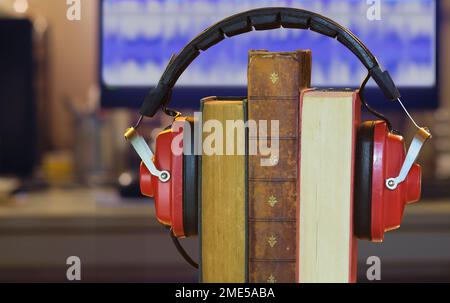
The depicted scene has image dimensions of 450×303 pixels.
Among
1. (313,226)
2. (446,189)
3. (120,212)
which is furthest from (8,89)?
(313,226)

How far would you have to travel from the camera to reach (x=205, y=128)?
0.57 meters

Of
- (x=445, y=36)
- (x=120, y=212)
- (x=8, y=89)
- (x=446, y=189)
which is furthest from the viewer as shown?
(x=445, y=36)

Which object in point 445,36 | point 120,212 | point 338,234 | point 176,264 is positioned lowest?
point 176,264

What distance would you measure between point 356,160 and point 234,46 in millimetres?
1452

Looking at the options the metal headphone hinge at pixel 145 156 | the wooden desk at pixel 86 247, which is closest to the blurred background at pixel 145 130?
the wooden desk at pixel 86 247

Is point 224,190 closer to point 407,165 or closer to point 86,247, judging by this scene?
point 407,165

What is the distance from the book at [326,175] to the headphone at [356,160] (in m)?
0.04

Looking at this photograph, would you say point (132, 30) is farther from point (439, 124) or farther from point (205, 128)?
point (205, 128)

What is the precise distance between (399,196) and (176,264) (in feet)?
4.29

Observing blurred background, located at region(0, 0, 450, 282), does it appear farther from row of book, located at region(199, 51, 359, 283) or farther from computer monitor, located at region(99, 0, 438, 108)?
row of book, located at region(199, 51, 359, 283)

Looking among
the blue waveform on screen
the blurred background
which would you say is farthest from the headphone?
the blue waveform on screen

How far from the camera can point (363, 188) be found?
595mm

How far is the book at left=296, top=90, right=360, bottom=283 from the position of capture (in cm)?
55

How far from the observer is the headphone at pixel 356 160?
1.91ft
